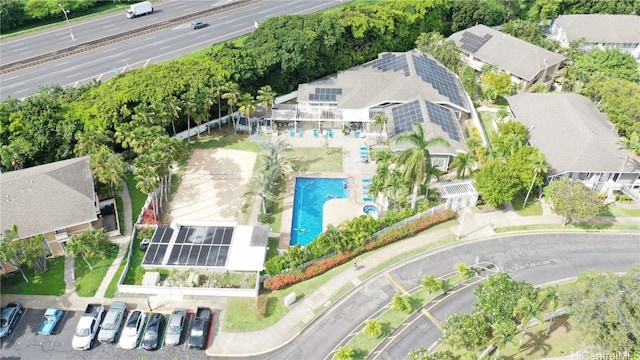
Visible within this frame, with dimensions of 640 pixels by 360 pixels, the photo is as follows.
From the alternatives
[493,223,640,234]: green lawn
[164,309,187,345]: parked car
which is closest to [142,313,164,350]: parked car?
[164,309,187,345]: parked car

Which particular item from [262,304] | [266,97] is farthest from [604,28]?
[262,304]

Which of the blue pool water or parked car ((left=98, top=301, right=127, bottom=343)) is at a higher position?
the blue pool water

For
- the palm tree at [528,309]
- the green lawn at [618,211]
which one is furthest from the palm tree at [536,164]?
the palm tree at [528,309]

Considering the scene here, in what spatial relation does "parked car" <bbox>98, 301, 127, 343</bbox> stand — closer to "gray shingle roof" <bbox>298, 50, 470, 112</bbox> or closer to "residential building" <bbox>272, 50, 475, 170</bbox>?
"residential building" <bbox>272, 50, 475, 170</bbox>

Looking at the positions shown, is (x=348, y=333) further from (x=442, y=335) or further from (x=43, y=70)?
(x=43, y=70)

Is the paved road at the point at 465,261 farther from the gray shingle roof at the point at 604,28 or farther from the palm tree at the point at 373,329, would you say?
the gray shingle roof at the point at 604,28

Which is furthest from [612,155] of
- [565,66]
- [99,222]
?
[99,222]
